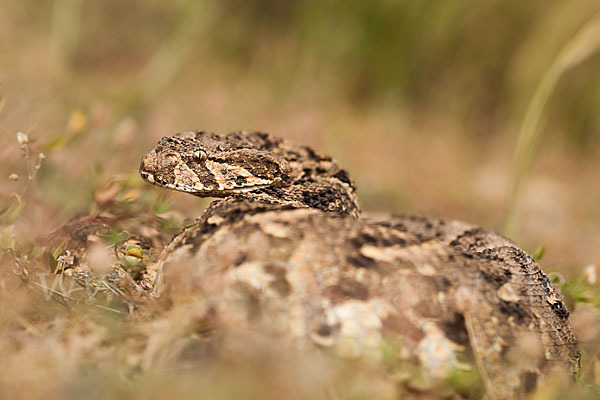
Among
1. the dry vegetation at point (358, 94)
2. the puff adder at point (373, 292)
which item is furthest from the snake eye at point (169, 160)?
the dry vegetation at point (358, 94)

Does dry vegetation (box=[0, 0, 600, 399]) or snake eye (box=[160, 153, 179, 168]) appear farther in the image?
dry vegetation (box=[0, 0, 600, 399])

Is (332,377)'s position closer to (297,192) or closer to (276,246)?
(276,246)

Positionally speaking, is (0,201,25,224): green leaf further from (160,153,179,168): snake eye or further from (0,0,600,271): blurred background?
(0,0,600,271): blurred background

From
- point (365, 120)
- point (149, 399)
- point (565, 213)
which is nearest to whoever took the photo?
point (149, 399)

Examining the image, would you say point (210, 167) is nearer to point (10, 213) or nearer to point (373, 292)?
point (10, 213)

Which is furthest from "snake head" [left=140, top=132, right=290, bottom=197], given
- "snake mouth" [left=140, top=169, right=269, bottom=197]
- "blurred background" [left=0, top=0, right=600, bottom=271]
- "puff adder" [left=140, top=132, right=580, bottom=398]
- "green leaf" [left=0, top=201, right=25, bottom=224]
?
"blurred background" [left=0, top=0, right=600, bottom=271]

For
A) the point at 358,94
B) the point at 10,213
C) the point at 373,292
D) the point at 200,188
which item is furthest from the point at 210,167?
the point at 358,94

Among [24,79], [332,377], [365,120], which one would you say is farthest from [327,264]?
[365,120]
